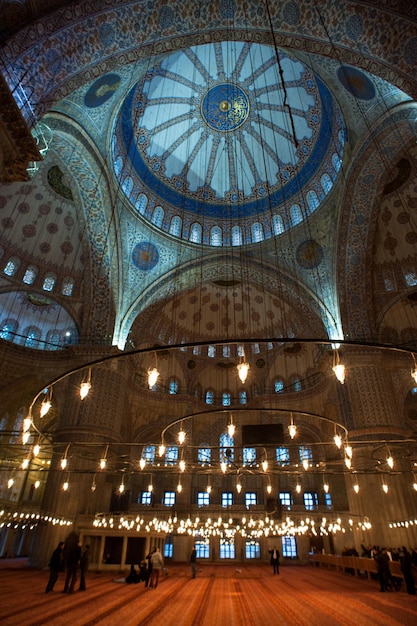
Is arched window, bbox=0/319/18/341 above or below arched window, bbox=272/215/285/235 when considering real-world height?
below

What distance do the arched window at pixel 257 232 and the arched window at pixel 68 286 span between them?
9.21 metres

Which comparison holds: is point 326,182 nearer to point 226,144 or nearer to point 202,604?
point 226,144

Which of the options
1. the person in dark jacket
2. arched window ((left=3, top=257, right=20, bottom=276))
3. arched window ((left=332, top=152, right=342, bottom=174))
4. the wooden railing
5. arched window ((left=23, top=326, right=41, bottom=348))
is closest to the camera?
the person in dark jacket

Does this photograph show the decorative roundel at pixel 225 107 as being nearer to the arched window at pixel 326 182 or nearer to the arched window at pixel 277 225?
the arched window at pixel 277 225

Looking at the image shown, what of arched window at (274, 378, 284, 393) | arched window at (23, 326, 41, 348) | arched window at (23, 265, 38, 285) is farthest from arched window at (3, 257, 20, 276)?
arched window at (274, 378, 284, 393)

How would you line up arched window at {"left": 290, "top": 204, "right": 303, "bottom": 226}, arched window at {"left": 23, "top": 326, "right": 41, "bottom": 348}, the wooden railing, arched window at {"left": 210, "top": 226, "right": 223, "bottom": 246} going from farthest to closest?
arched window at {"left": 210, "top": 226, "right": 223, "bottom": 246} → arched window at {"left": 23, "top": 326, "right": 41, "bottom": 348} → arched window at {"left": 290, "top": 204, "right": 303, "bottom": 226} → the wooden railing

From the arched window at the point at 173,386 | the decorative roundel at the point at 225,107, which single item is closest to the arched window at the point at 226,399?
the arched window at the point at 173,386

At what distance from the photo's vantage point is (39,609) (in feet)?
20.5

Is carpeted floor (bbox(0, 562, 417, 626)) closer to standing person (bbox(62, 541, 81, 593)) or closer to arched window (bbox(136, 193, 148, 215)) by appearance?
standing person (bbox(62, 541, 81, 593))

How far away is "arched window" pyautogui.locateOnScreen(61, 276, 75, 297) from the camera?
17.5 metres

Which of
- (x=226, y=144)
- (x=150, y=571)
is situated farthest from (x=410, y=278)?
(x=150, y=571)

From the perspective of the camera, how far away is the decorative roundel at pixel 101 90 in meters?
11.9

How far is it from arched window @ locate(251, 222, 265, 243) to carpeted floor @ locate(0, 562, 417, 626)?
14293mm

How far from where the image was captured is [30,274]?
1688cm
